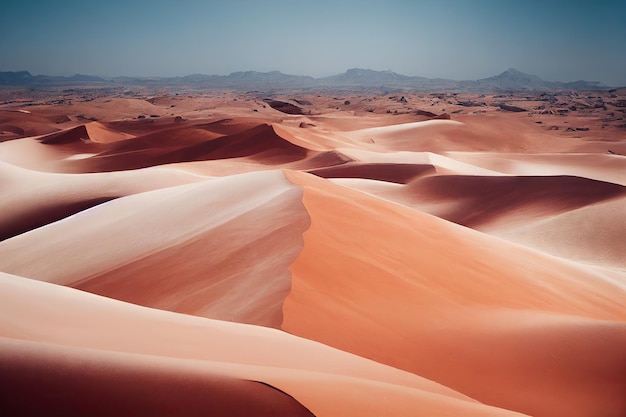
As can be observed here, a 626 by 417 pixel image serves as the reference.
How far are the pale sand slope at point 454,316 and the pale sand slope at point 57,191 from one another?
409 inches

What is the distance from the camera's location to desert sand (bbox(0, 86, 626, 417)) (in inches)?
105

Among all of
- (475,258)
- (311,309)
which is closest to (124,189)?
(475,258)

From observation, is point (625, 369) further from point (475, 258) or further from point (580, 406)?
point (475, 258)

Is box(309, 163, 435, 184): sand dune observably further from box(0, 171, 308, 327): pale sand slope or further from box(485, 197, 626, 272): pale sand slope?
box(0, 171, 308, 327): pale sand slope

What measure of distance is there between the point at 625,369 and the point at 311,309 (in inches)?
127

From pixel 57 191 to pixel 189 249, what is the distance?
12017 millimetres

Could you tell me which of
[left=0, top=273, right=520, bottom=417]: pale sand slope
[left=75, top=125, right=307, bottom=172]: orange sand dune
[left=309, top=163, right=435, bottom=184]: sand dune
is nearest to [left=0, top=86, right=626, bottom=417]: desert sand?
[left=0, top=273, right=520, bottom=417]: pale sand slope

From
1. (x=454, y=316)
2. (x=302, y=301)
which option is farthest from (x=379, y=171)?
(x=302, y=301)

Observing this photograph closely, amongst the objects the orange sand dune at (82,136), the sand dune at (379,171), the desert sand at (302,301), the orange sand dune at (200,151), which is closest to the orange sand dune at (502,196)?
the desert sand at (302,301)

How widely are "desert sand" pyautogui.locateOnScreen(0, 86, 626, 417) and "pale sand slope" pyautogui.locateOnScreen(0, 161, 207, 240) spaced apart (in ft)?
0.31

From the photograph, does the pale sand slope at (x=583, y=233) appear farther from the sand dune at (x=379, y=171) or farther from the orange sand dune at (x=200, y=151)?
the orange sand dune at (x=200, y=151)

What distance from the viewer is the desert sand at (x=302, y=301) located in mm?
2664

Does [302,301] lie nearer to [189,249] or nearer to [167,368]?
[167,368]

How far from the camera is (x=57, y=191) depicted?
17984 mm
